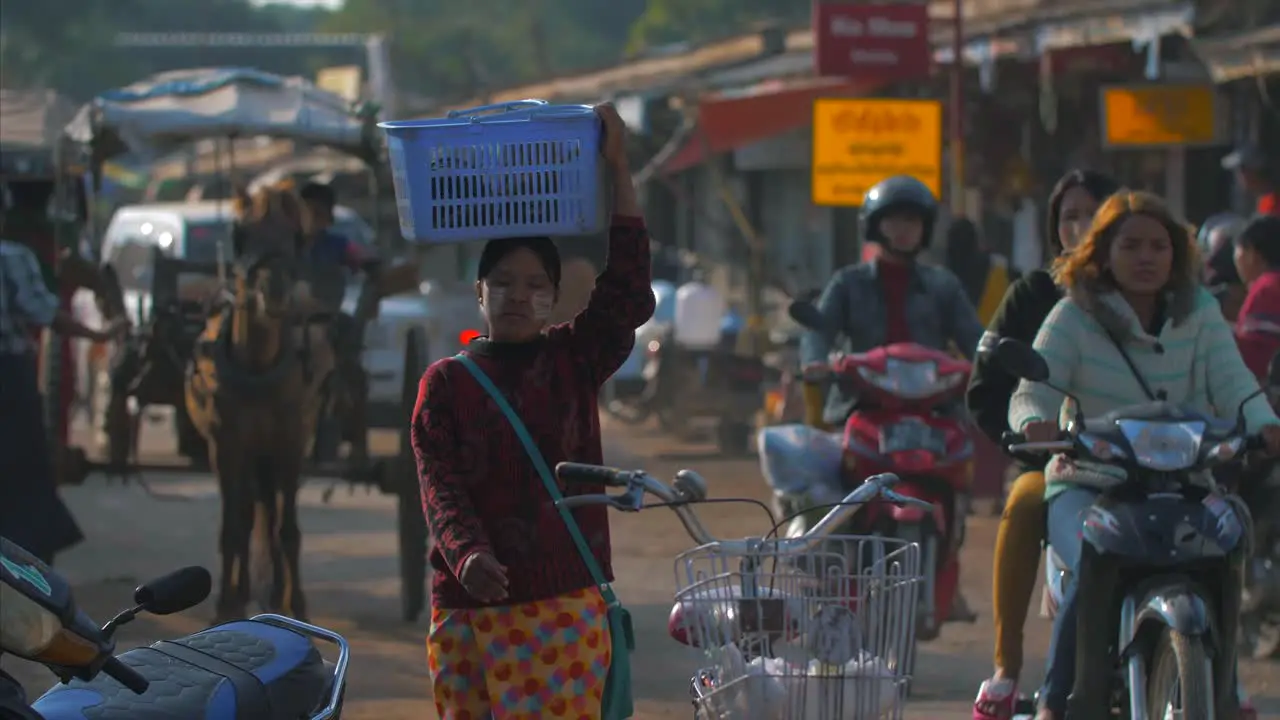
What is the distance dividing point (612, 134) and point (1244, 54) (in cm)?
876

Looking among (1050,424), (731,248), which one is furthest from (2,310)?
(731,248)

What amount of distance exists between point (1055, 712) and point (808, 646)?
2084mm

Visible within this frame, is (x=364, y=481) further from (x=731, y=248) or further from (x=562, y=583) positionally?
(x=731, y=248)

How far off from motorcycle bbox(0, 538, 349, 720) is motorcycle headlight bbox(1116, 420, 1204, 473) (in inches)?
83.8

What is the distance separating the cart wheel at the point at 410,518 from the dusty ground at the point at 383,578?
0.13m

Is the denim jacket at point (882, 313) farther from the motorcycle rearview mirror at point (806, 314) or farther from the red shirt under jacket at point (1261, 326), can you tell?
the red shirt under jacket at point (1261, 326)

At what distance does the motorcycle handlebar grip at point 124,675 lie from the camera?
3.70 m

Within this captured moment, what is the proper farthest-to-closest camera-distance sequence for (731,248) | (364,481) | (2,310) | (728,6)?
1. (728,6)
2. (731,248)
3. (364,481)
4. (2,310)

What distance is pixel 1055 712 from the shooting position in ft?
19.7

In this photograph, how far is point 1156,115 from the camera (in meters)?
14.9

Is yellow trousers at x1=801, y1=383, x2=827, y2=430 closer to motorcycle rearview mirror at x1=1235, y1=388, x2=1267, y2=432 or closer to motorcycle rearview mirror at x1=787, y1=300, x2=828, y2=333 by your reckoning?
motorcycle rearview mirror at x1=787, y1=300, x2=828, y2=333

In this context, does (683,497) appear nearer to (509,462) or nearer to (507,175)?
(509,462)

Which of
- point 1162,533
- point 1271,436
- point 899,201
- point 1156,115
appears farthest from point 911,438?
point 1156,115

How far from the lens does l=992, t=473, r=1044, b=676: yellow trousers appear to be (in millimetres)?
6512
